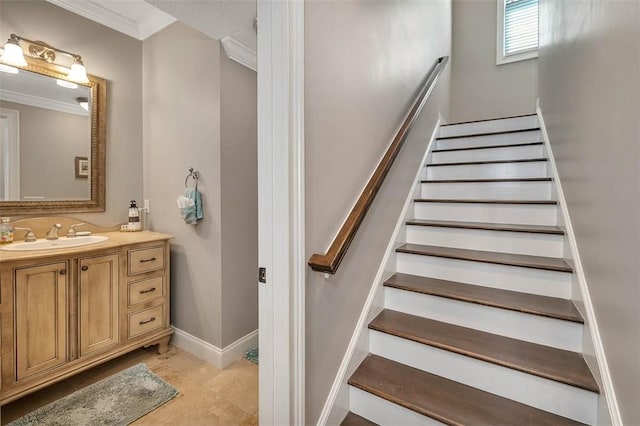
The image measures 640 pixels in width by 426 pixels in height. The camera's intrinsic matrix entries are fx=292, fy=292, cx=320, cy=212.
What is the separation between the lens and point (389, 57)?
73.8 inches

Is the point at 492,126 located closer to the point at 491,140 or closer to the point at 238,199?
the point at 491,140

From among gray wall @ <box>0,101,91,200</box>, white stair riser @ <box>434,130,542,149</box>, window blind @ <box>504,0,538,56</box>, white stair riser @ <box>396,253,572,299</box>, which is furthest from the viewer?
window blind @ <box>504,0,538,56</box>

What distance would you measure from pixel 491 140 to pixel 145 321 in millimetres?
3388

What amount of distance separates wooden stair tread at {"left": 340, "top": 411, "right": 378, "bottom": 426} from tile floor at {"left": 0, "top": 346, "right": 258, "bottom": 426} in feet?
1.90

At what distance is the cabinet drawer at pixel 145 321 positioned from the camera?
6.84 ft

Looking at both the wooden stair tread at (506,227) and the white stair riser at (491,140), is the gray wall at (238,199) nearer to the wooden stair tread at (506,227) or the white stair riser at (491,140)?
the wooden stair tread at (506,227)

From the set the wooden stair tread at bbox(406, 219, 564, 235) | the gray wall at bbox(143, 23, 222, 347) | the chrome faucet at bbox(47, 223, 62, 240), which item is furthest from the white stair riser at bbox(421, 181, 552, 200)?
the chrome faucet at bbox(47, 223, 62, 240)

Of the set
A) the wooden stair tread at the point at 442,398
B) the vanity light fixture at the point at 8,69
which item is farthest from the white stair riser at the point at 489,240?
the vanity light fixture at the point at 8,69

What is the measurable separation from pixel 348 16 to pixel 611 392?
1780 millimetres

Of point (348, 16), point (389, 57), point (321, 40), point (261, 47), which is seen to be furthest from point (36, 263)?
point (389, 57)

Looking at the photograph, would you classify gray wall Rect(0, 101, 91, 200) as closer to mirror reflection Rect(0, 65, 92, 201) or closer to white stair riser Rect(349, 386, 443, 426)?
mirror reflection Rect(0, 65, 92, 201)

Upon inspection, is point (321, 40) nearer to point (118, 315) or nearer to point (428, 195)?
point (428, 195)

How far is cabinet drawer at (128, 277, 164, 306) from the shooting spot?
209 cm

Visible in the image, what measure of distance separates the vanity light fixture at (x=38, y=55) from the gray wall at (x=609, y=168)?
3.07 meters
